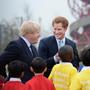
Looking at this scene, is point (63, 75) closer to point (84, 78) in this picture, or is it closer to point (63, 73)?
point (63, 73)

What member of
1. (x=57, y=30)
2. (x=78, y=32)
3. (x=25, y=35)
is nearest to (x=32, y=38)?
(x=25, y=35)

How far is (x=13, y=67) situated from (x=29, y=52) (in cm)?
65

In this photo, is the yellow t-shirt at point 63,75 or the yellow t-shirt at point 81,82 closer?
the yellow t-shirt at point 81,82

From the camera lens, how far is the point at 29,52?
18.4 feet

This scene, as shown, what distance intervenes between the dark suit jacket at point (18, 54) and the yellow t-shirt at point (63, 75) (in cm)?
36

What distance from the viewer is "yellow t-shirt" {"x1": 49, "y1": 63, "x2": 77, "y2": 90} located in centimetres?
534

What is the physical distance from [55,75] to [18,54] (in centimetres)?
52

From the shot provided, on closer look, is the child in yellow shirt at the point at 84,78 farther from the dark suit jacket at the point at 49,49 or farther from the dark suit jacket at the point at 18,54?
the dark suit jacket at the point at 49,49

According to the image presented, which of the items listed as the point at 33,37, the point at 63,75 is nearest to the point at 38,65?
the point at 63,75

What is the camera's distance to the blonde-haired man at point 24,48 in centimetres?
543

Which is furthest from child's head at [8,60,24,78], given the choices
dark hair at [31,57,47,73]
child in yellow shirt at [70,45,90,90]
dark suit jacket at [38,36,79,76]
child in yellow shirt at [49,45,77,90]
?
dark suit jacket at [38,36,79,76]

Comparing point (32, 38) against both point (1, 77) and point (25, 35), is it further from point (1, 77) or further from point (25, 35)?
point (1, 77)

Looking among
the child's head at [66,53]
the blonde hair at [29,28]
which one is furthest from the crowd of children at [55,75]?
the blonde hair at [29,28]

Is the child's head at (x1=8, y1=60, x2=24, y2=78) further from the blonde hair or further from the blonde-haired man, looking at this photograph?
the blonde hair
